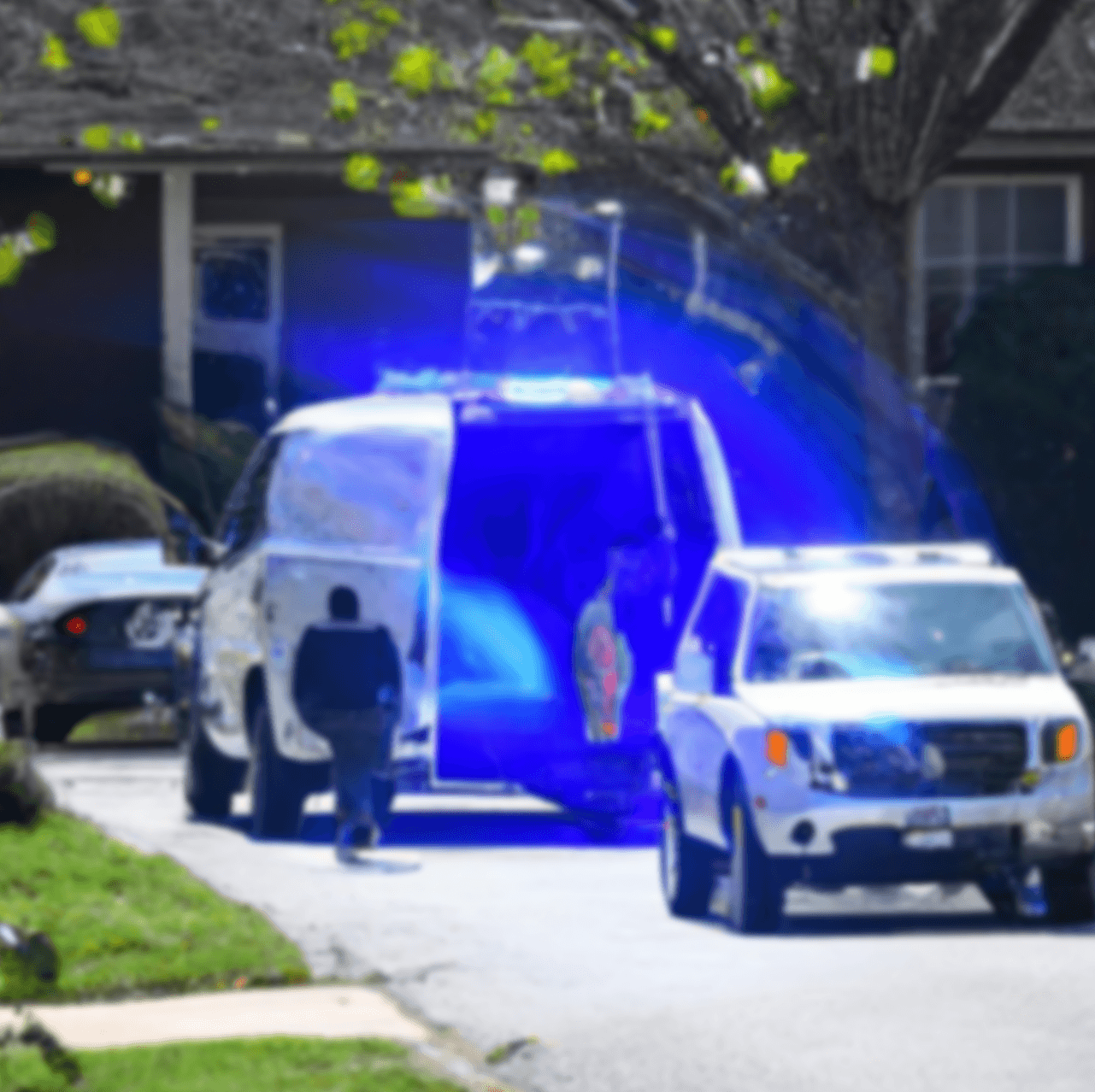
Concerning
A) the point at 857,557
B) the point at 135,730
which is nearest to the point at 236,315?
the point at 135,730

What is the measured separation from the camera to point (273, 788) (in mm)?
16531

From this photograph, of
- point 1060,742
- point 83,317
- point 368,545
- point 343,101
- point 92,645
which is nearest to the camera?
point 1060,742

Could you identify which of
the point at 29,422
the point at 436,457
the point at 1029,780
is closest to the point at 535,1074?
the point at 1029,780

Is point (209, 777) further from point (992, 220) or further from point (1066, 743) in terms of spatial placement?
point (992, 220)

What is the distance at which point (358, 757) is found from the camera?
51.2 ft

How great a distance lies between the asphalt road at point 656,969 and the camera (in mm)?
9594

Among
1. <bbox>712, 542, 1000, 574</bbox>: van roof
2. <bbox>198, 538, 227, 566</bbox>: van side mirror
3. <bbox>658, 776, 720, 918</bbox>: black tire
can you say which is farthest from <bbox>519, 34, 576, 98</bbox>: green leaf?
<bbox>658, 776, 720, 918</bbox>: black tire

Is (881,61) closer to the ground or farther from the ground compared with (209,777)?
farther from the ground

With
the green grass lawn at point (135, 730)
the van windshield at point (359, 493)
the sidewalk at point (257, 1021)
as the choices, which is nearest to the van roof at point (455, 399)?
the van windshield at point (359, 493)

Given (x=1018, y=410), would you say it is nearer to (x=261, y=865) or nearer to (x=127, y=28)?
(x=127, y=28)

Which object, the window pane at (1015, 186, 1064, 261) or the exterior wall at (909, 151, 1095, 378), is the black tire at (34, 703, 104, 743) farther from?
the window pane at (1015, 186, 1064, 261)

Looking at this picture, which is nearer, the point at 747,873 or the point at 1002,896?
the point at 747,873

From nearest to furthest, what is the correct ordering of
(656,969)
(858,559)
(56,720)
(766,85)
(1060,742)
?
(656,969)
(1060,742)
(858,559)
(766,85)
(56,720)

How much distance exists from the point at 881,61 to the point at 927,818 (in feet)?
20.0
